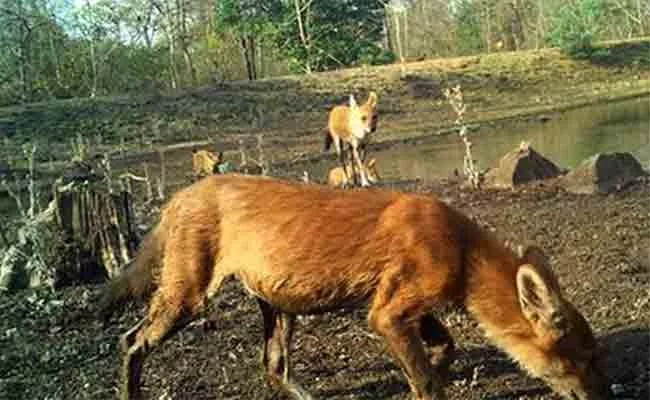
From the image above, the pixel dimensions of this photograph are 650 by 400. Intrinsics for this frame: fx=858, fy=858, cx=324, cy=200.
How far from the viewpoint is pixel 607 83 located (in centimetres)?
4338

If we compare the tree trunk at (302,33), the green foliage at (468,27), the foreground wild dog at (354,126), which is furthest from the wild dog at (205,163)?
the green foliage at (468,27)

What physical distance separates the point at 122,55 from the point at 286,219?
128ft

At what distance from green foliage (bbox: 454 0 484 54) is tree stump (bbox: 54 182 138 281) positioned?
167 feet

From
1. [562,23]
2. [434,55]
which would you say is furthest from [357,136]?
[434,55]

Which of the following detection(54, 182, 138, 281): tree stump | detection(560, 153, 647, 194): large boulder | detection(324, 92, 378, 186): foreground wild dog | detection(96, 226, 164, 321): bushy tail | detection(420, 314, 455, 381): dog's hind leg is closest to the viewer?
detection(420, 314, 455, 381): dog's hind leg

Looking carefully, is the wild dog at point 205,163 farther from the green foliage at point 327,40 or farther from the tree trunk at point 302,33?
the green foliage at point 327,40

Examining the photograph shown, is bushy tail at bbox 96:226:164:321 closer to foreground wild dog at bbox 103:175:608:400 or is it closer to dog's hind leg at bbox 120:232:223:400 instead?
foreground wild dog at bbox 103:175:608:400

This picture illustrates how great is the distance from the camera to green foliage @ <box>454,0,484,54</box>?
58.1 m

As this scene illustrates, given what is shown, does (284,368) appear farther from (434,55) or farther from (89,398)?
(434,55)

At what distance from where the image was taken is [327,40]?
164 feet

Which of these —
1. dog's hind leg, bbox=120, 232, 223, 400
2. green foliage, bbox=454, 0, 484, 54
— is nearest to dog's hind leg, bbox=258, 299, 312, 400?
dog's hind leg, bbox=120, 232, 223, 400

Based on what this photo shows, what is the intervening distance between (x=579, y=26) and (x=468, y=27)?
32.3 feet

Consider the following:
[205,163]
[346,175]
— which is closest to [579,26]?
[205,163]

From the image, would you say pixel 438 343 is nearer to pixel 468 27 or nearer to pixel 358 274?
pixel 358 274
